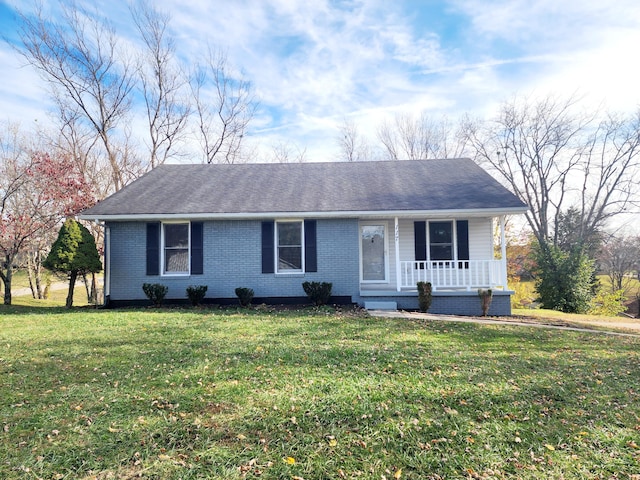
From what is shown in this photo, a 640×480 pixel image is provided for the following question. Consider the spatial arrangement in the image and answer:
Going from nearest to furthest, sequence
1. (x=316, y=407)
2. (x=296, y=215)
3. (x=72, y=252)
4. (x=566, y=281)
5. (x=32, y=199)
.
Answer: (x=316, y=407) → (x=72, y=252) → (x=296, y=215) → (x=32, y=199) → (x=566, y=281)

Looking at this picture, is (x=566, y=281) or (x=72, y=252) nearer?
(x=72, y=252)

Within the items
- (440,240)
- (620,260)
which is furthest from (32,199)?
(620,260)

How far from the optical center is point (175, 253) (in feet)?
38.8

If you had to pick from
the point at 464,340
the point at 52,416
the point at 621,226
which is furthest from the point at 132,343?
the point at 621,226

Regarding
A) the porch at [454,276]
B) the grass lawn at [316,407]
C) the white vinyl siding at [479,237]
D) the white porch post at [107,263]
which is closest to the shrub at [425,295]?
the porch at [454,276]

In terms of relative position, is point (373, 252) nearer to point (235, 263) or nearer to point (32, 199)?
point (235, 263)

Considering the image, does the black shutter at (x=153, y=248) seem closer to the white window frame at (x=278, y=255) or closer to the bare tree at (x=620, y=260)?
the white window frame at (x=278, y=255)

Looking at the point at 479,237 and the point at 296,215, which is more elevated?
the point at 296,215

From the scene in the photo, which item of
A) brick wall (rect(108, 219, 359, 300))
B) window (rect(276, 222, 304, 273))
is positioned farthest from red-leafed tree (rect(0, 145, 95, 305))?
window (rect(276, 222, 304, 273))

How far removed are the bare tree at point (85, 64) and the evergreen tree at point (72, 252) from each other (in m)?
10.9

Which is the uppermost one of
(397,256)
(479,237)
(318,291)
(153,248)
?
(479,237)

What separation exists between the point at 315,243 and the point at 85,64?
18.1 metres

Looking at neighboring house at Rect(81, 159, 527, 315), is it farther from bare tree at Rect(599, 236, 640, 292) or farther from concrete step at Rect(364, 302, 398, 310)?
bare tree at Rect(599, 236, 640, 292)

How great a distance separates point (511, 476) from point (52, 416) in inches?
160
